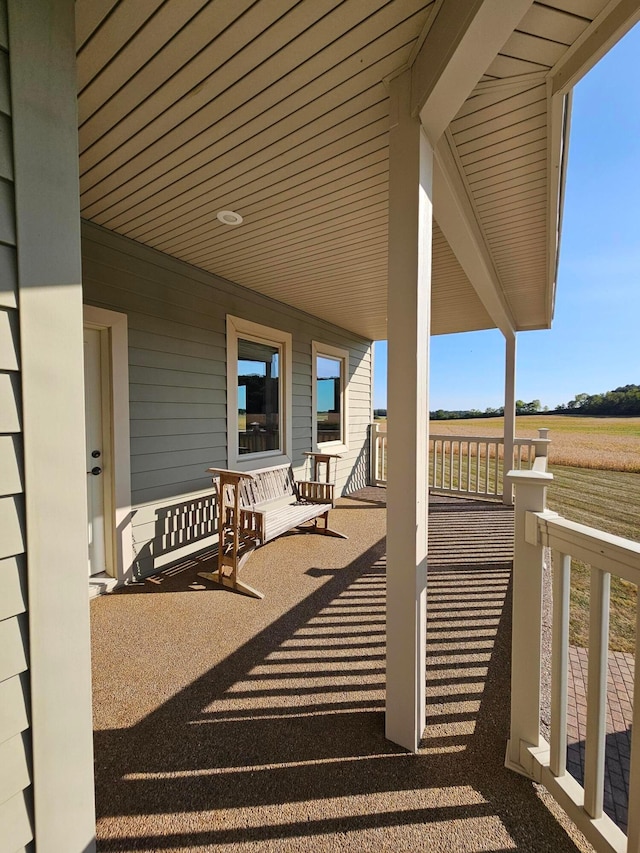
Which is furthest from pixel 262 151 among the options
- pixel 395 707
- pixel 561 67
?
pixel 395 707

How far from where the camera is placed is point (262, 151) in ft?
6.30

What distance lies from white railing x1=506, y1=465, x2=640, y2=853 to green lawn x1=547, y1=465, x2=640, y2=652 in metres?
1.04

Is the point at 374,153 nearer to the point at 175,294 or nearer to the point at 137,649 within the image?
the point at 175,294

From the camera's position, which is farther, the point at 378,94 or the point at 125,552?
the point at 125,552

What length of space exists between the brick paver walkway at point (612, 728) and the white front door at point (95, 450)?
306 cm

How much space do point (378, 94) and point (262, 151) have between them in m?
0.66

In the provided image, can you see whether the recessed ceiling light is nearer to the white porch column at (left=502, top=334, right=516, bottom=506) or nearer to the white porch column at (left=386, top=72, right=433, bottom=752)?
the white porch column at (left=386, top=72, right=433, bottom=752)

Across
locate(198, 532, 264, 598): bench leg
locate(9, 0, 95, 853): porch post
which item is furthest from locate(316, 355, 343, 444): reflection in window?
locate(9, 0, 95, 853): porch post

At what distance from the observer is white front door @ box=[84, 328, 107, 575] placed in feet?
9.21

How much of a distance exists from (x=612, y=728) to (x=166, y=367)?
3.54 m

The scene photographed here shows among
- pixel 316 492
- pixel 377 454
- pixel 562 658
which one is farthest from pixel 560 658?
pixel 377 454

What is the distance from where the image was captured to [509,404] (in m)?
5.37

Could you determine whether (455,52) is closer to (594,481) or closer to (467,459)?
(467,459)

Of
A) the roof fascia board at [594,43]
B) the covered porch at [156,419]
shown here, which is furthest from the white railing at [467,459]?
the roof fascia board at [594,43]
